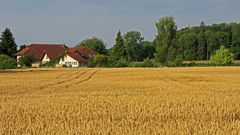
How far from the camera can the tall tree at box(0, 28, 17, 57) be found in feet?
352

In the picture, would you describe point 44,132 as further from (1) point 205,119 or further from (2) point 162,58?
(2) point 162,58

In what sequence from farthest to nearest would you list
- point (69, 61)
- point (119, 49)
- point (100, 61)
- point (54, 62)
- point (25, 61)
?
point (69, 61), point (54, 62), point (119, 49), point (25, 61), point (100, 61)

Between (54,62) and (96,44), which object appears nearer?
(54,62)

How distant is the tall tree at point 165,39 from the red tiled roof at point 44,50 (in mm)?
27280

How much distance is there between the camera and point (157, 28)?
401ft

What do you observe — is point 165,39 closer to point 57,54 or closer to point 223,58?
point 223,58

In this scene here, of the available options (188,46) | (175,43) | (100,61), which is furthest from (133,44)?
(100,61)

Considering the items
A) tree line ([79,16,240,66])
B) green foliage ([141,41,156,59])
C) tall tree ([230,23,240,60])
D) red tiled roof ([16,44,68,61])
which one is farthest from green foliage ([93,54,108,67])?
tall tree ([230,23,240,60])

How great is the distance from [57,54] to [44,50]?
388 centimetres

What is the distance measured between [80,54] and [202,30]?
51.7 meters

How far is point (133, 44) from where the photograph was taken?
149m

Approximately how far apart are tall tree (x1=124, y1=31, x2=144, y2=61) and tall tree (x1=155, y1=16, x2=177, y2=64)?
25343mm

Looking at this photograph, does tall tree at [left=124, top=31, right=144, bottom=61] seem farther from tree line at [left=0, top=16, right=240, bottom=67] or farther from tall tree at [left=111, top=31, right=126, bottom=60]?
tall tree at [left=111, top=31, right=126, bottom=60]

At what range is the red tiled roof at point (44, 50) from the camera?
122012mm
